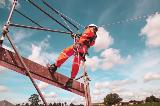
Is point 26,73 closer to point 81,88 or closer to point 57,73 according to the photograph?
point 57,73

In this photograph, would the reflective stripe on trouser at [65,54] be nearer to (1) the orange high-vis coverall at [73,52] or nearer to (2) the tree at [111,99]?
(1) the orange high-vis coverall at [73,52]

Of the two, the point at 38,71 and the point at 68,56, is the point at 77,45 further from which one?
the point at 38,71

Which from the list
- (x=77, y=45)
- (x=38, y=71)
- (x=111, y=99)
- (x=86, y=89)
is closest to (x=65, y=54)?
(x=77, y=45)

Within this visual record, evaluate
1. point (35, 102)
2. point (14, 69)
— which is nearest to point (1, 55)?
point (14, 69)

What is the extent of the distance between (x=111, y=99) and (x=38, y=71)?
162m

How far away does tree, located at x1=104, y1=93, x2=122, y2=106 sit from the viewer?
160 m

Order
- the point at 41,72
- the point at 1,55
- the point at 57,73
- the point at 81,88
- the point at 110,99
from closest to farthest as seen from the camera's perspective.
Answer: the point at 1,55, the point at 41,72, the point at 57,73, the point at 81,88, the point at 110,99

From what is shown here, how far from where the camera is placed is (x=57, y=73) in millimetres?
6188

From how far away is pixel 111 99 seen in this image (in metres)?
163

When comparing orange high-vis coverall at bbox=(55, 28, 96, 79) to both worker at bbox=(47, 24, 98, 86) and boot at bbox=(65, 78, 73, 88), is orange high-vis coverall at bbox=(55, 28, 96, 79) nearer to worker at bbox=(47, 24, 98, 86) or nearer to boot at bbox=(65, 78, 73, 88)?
worker at bbox=(47, 24, 98, 86)

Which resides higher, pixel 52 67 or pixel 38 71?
pixel 52 67

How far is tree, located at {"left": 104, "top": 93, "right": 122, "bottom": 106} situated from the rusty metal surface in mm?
155874

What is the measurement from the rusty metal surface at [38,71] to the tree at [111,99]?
156m

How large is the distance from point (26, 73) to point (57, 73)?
3.80ft
